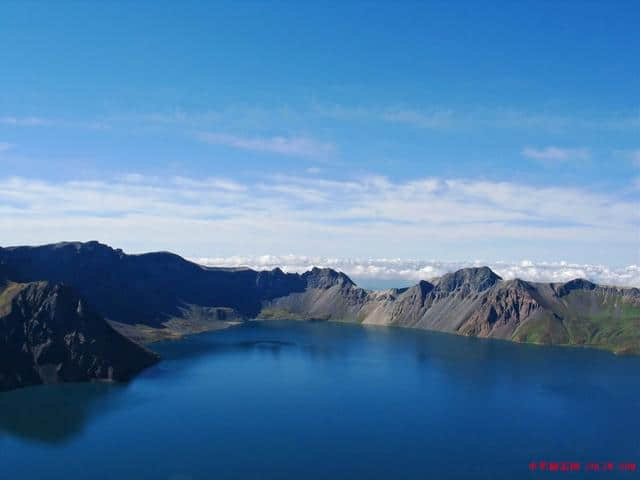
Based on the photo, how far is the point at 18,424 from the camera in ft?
534

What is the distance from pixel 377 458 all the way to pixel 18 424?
105 metres

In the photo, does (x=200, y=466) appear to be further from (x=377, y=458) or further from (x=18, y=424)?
(x=18, y=424)

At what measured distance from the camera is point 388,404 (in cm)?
19712

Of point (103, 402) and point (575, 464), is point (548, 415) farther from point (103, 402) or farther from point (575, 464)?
point (103, 402)

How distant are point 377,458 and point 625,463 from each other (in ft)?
202

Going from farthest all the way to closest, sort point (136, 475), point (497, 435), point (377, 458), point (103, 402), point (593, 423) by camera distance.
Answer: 1. point (103, 402)
2. point (593, 423)
3. point (497, 435)
4. point (377, 458)
5. point (136, 475)

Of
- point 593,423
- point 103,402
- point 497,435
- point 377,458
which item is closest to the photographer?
point 377,458

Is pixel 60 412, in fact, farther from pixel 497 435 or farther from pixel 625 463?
pixel 625 463

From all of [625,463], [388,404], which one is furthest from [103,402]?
[625,463]

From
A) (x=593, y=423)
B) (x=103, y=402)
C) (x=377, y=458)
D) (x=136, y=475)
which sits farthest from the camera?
(x=103, y=402)

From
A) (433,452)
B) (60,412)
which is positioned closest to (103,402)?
(60,412)

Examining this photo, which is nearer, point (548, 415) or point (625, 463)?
point (625, 463)

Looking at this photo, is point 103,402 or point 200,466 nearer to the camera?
point 200,466

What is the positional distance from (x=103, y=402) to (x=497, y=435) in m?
128
